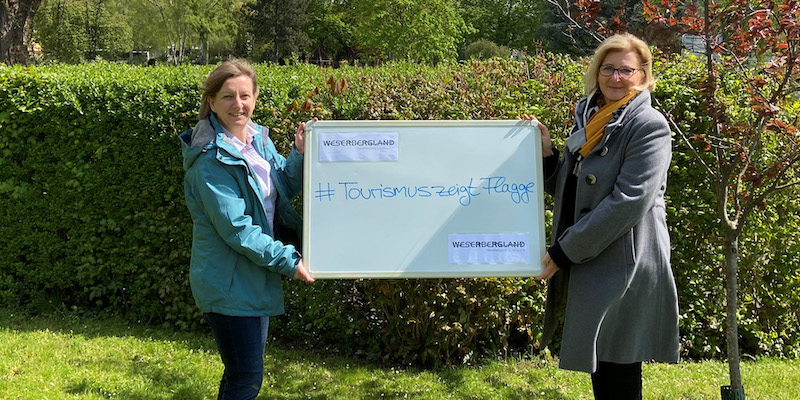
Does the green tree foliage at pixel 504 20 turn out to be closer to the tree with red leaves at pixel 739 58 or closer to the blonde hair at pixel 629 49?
the tree with red leaves at pixel 739 58

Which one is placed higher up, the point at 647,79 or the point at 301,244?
the point at 647,79

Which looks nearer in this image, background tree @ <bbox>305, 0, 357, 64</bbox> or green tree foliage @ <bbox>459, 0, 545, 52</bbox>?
green tree foliage @ <bbox>459, 0, 545, 52</bbox>

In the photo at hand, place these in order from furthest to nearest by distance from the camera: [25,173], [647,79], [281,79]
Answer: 1. [25,173]
2. [281,79]
3. [647,79]

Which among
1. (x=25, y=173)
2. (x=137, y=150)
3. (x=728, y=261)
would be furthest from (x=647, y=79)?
(x=25, y=173)

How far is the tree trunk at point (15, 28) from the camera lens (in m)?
13.4

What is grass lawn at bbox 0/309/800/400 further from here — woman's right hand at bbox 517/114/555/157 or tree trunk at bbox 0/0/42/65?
tree trunk at bbox 0/0/42/65

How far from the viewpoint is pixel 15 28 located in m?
13.6

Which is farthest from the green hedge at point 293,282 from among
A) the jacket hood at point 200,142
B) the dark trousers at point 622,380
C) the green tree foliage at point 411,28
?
the green tree foliage at point 411,28

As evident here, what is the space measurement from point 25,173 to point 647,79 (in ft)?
16.3

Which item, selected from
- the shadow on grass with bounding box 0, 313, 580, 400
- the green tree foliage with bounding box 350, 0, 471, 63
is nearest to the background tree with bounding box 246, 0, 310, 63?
the green tree foliage with bounding box 350, 0, 471, 63

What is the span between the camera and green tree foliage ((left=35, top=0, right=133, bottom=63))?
34.6 metres

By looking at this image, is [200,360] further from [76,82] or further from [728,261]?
[728,261]

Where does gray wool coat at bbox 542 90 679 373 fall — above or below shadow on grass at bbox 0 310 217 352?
above

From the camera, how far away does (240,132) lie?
9.33 ft
